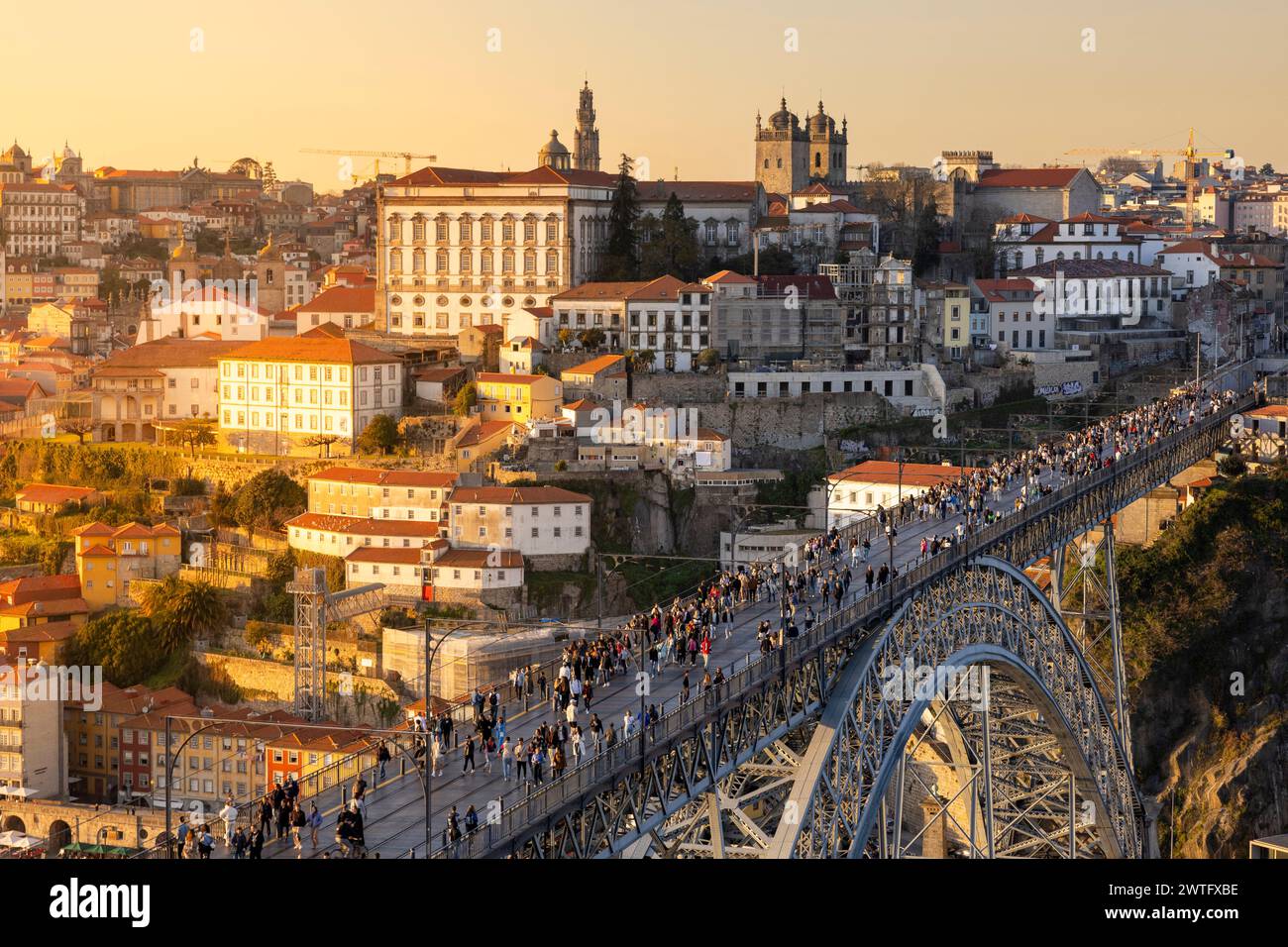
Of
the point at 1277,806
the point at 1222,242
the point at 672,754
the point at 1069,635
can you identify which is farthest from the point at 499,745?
the point at 1222,242

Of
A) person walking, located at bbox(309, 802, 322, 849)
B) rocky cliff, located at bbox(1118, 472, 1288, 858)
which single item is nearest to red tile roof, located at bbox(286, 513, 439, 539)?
rocky cliff, located at bbox(1118, 472, 1288, 858)

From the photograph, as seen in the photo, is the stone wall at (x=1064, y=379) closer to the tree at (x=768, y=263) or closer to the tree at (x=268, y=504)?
the tree at (x=768, y=263)

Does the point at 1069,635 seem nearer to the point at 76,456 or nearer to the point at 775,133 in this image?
the point at 76,456

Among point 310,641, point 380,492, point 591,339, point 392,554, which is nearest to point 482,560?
point 392,554

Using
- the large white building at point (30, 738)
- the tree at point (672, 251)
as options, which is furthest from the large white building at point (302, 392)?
the large white building at point (30, 738)

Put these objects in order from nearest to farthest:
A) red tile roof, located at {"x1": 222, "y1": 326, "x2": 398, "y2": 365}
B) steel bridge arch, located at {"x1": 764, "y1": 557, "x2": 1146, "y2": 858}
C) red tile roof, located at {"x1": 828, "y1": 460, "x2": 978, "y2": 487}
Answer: steel bridge arch, located at {"x1": 764, "y1": 557, "x2": 1146, "y2": 858} → red tile roof, located at {"x1": 828, "y1": 460, "x2": 978, "y2": 487} → red tile roof, located at {"x1": 222, "y1": 326, "x2": 398, "y2": 365}

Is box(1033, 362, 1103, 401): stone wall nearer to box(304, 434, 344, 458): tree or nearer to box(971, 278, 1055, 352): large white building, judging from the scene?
box(971, 278, 1055, 352): large white building
